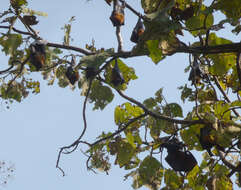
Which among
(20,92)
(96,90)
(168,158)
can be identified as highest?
(20,92)

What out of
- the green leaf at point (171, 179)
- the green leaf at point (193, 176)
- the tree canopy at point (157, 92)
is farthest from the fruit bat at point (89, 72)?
the green leaf at point (193, 176)

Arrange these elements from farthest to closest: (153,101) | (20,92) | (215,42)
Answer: (20,92) < (153,101) < (215,42)

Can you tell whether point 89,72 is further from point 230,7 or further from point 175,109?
point 230,7

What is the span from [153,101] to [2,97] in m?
2.24

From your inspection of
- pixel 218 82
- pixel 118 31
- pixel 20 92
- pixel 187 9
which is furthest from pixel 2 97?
pixel 218 82

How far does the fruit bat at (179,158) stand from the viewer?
3709 mm

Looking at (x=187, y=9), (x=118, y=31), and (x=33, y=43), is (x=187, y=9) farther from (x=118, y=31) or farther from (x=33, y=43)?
(x=33, y=43)

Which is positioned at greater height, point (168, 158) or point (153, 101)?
point (153, 101)

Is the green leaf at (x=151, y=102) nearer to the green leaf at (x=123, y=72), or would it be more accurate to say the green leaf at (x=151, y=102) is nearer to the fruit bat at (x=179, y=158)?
the green leaf at (x=123, y=72)

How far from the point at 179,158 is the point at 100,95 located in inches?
46.9

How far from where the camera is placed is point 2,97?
15.4 ft

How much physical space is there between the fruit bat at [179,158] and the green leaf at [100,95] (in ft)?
2.88

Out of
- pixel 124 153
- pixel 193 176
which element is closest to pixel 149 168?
pixel 124 153

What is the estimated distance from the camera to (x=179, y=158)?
372 centimetres
